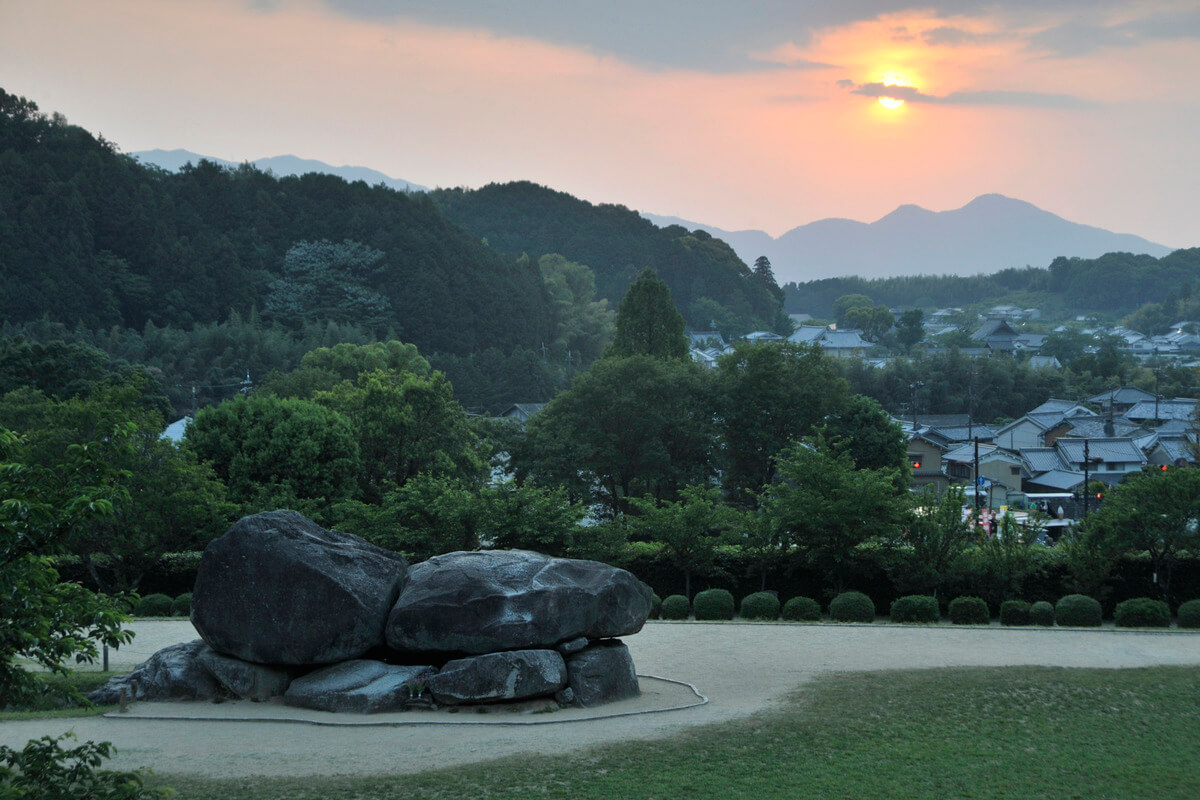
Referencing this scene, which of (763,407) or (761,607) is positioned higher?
(763,407)

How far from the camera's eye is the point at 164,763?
13492mm

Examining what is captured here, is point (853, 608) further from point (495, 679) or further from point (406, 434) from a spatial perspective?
point (406, 434)

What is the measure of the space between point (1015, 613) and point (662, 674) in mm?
10032

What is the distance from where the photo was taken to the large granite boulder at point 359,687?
641 inches

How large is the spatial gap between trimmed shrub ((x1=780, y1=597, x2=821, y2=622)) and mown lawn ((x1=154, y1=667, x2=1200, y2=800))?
23.4 ft

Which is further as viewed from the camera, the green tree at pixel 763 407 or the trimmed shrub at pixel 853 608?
the green tree at pixel 763 407

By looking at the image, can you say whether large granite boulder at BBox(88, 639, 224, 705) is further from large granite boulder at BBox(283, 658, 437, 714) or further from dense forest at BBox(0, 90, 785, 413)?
dense forest at BBox(0, 90, 785, 413)

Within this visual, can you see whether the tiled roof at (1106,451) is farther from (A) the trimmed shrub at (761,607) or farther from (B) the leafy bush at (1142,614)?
(A) the trimmed shrub at (761,607)

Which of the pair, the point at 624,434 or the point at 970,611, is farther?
the point at 624,434

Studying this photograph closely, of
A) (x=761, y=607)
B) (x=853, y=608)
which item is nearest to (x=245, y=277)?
(x=761, y=607)

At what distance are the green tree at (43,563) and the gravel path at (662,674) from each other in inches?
207

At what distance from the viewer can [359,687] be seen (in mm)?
16500

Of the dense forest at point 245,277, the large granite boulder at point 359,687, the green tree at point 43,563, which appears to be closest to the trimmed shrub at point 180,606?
the large granite boulder at point 359,687

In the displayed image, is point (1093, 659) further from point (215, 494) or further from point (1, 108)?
point (1, 108)
